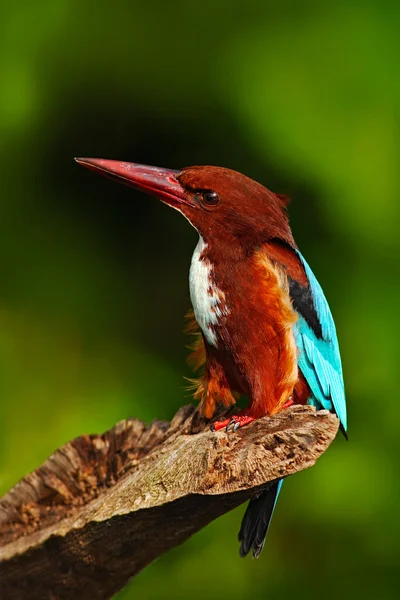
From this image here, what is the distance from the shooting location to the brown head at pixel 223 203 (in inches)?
92.1

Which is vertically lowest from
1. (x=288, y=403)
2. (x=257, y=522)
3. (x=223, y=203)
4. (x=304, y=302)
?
(x=257, y=522)

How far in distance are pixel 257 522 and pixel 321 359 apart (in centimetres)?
47

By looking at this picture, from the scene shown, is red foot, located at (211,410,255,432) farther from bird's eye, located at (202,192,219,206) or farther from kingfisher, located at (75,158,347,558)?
bird's eye, located at (202,192,219,206)

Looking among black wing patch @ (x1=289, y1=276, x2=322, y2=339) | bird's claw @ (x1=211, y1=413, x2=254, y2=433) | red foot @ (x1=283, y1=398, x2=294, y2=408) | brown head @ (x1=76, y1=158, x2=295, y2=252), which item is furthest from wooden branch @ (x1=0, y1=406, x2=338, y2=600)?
brown head @ (x1=76, y1=158, x2=295, y2=252)

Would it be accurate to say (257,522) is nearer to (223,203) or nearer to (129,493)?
(129,493)

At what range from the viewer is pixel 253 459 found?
1.85m

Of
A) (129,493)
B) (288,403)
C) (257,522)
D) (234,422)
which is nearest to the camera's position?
(129,493)

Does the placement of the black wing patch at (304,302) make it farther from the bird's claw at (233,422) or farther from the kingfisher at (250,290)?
the bird's claw at (233,422)

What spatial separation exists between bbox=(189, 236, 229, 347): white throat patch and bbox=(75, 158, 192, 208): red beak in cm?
13

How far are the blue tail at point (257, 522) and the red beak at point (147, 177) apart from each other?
790mm

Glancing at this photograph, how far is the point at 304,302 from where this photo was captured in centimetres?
241

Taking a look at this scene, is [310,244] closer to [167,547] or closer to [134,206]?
[134,206]

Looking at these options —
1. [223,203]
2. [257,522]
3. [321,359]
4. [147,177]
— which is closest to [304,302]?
[321,359]

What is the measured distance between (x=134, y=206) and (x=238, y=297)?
115 centimetres
